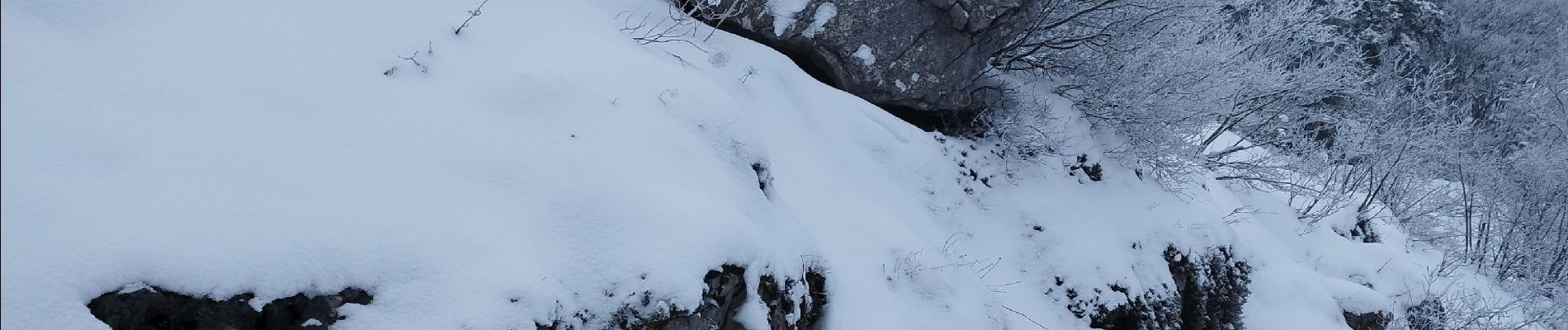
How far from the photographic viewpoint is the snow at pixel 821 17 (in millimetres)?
5824

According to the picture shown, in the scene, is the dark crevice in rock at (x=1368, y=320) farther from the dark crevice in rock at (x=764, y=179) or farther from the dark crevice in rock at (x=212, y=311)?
the dark crevice in rock at (x=212, y=311)

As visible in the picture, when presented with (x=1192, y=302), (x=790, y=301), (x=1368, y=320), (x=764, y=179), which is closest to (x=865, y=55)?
(x=764, y=179)

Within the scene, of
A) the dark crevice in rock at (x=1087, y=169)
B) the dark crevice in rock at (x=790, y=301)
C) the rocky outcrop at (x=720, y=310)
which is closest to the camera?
the rocky outcrop at (x=720, y=310)

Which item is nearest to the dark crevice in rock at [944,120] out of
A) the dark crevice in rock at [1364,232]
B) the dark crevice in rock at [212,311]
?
the dark crevice in rock at [212,311]

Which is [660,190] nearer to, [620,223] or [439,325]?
[620,223]

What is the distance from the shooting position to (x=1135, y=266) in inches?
248

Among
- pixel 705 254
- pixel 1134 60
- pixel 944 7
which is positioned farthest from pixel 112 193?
pixel 1134 60

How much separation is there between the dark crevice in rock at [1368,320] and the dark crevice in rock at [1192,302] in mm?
1271

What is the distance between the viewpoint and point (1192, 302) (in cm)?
672

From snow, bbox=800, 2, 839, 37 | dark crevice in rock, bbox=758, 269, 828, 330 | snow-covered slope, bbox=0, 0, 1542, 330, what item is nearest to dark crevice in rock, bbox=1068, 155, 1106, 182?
snow-covered slope, bbox=0, 0, 1542, 330

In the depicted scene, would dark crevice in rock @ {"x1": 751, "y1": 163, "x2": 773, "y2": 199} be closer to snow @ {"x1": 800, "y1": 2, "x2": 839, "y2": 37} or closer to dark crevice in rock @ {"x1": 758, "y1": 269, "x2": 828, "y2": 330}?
dark crevice in rock @ {"x1": 758, "y1": 269, "x2": 828, "y2": 330}

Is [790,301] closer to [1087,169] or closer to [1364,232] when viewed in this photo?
[1087,169]

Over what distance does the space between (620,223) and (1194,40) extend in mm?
5689

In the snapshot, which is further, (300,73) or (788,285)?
(788,285)
